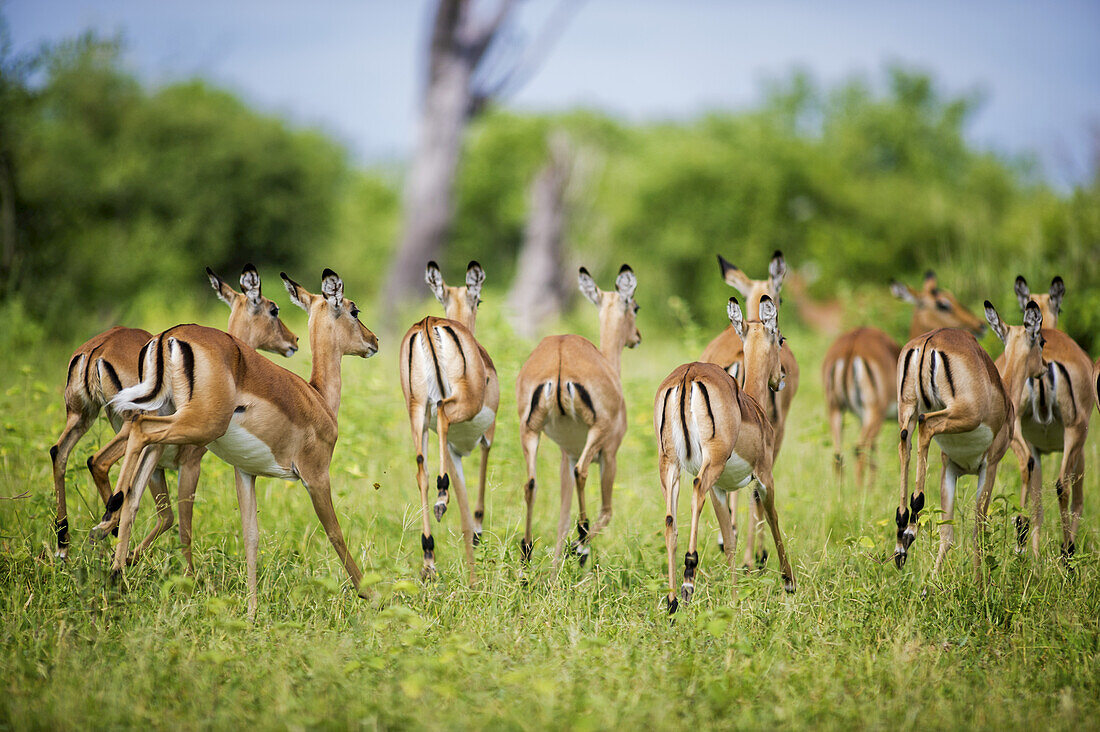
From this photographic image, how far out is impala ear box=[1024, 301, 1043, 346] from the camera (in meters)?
4.97

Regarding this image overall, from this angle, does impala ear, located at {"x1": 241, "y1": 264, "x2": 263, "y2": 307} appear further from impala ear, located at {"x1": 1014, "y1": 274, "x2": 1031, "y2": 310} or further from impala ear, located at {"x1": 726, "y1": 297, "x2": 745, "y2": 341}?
impala ear, located at {"x1": 1014, "y1": 274, "x2": 1031, "y2": 310}

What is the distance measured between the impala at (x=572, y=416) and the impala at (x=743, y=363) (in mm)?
731

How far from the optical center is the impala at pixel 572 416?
16.4 feet

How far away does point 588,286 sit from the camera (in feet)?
19.5

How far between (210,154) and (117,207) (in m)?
2.59

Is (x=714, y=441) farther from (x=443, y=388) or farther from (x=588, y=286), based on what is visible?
(x=588, y=286)

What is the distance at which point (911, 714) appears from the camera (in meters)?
3.29

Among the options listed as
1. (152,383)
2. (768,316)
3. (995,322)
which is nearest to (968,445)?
(995,322)

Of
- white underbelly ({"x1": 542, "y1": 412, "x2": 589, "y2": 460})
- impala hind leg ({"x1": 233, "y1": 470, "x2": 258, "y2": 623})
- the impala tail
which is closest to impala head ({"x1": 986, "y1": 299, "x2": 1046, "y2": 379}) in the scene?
white underbelly ({"x1": 542, "y1": 412, "x2": 589, "y2": 460})

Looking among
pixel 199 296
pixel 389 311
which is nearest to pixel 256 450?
pixel 389 311

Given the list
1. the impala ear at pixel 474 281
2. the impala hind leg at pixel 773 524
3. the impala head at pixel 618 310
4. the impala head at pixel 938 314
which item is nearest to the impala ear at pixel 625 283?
the impala head at pixel 618 310

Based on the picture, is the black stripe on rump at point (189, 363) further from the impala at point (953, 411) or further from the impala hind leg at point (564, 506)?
the impala at point (953, 411)

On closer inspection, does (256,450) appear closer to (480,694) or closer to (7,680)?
(7,680)

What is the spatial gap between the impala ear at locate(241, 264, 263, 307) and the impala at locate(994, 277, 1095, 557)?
4.10 m
